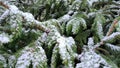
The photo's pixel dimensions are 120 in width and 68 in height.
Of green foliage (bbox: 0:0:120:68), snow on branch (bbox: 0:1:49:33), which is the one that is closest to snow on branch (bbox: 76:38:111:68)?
green foliage (bbox: 0:0:120:68)

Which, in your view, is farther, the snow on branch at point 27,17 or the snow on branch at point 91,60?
the snow on branch at point 27,17

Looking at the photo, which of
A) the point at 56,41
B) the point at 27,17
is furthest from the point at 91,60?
the point at 27,17

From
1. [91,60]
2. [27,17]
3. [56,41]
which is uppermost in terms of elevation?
[27,17]

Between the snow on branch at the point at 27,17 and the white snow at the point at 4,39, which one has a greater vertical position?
the snow on branch at the point at 27,17

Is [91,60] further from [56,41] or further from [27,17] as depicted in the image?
[27,17]

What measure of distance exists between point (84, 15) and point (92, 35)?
16 cm

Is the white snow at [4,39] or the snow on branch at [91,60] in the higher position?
the white snow at [4,39]

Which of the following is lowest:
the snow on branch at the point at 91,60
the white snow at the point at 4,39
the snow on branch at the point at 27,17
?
the snow on branch at the point at 91,60

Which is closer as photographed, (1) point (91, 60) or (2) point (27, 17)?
(1) point (91, 60)

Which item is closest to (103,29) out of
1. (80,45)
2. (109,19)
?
(109,19)

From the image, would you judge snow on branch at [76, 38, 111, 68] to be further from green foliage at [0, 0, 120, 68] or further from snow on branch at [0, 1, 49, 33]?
snow on branch at [0, 1, 49, 33]

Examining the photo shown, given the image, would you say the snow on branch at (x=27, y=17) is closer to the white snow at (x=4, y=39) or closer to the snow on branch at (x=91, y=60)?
the white snow at (x=4, y=39)

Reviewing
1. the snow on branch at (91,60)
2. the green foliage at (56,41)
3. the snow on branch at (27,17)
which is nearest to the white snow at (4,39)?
the green foliage at (56,41)

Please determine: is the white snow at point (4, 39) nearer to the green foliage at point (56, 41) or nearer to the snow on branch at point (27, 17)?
the green foliage at point (56, 41)
